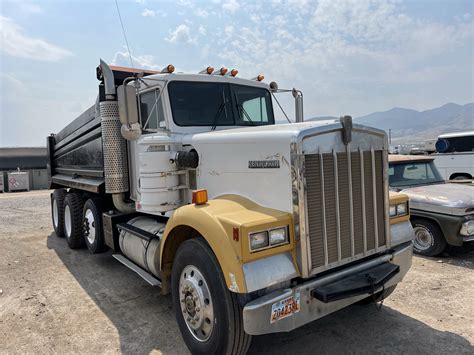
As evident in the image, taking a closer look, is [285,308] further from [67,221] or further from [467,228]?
[67,221]

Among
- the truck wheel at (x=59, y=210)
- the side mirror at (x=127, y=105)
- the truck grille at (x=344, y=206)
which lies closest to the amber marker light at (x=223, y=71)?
the side mirror at (x=127, y=105)

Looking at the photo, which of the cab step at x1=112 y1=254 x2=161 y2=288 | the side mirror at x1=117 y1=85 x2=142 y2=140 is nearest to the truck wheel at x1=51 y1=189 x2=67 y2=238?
the cab step at x1=112 y1=254 x2=161 y2=288

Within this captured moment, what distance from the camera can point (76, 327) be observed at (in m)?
3.87

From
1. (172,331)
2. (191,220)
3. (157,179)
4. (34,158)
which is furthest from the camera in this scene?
(34,158)

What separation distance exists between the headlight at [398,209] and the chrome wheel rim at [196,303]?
207cm

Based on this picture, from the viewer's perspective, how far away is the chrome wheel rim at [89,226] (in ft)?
20.4

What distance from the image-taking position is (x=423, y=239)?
619 centimetres

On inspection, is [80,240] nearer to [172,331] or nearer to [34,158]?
[172,331]

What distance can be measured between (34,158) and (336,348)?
31.7 m

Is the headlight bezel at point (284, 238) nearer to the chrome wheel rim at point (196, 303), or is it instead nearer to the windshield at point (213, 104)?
the chrome wheel rim at point (196, 303)

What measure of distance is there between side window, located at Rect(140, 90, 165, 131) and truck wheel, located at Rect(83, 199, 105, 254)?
2.10m

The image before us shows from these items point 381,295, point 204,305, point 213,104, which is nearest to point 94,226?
point 213,104

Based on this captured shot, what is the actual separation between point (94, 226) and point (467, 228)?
19.5 ft

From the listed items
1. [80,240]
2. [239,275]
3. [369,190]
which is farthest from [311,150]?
[80,240]
